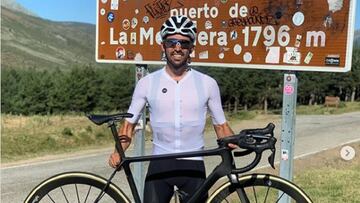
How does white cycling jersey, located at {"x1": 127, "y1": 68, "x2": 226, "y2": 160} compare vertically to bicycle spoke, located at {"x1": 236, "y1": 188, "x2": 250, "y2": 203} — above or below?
above

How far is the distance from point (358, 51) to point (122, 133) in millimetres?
74475

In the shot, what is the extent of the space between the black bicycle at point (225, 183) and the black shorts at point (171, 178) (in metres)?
0.08

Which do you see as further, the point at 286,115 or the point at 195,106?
the point at 286,115

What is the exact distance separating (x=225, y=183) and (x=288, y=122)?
162cm

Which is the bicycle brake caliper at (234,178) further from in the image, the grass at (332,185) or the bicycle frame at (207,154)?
the grass at (332,185)

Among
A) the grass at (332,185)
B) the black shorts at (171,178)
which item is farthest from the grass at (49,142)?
the black shorts at (171,178)

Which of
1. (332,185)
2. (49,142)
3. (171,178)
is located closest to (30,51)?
(49,142)

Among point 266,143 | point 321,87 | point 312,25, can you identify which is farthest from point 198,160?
point 321,87

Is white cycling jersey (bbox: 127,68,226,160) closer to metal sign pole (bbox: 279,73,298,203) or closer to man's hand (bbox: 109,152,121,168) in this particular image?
man's hand (bbox: 109,152,121,168)

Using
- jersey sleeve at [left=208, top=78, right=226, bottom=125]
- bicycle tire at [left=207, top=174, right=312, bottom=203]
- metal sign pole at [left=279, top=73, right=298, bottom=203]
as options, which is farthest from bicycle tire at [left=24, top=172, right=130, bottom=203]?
metal sign pole at [left=279, top=73, right=298, bottom=203]

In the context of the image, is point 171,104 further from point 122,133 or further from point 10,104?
point 10,104

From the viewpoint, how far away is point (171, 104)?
312cm

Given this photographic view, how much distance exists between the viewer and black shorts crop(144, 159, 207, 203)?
312cm

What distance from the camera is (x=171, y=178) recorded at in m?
3.16
